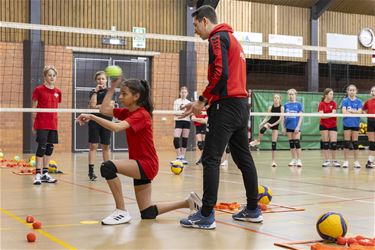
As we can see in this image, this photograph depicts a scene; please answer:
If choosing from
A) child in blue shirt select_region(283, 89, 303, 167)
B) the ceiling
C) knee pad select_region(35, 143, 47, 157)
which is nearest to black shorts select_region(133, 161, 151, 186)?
knee pad select_region(35, 143, 47, 157)

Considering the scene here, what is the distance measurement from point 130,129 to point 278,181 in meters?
4.48

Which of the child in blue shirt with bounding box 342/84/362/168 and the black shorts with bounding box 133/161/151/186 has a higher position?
the child in blue shirt with bounding box 342/84/362/168

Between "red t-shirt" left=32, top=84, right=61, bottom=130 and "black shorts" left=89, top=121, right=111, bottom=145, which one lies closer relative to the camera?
"red t-shirt" left=32, top=84, right=61, bottom=130

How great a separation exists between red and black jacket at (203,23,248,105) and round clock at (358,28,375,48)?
19312mm

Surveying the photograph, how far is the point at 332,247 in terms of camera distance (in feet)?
12.9

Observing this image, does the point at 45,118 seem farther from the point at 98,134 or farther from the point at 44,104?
the point at 98,134

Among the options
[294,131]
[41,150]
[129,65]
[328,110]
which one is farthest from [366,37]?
[41,150]

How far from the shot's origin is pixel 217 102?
15.6 feet

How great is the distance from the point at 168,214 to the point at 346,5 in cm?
1898

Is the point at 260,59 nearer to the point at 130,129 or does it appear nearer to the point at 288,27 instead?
the point at 288,27

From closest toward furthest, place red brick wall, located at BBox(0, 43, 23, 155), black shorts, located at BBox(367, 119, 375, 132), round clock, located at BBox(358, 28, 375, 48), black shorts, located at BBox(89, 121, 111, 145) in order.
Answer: black shorts, located at BBox(89, 121, 111, 145)
black shorts, located at BBox(367, 119, 375, 132)
red brick wall, located at BBox(0, 43, 23, 155)
round clock, located at BBox(358, 28, 375, 48)

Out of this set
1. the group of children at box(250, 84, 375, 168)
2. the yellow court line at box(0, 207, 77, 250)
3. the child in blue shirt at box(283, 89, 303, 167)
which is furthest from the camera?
the child in blue shirt at box(283, 89, 303, 167)

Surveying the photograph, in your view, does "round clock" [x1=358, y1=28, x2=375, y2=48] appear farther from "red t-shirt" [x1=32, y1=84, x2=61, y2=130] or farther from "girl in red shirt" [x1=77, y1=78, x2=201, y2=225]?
"girl in red shirt" [x1=77, y1=78, x2=201, y2=225]

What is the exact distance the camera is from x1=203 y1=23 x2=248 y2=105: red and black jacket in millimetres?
4555
